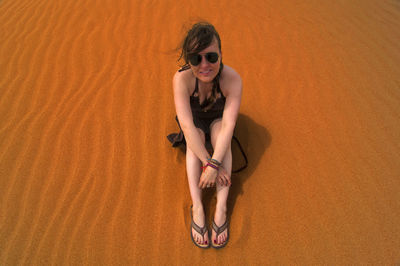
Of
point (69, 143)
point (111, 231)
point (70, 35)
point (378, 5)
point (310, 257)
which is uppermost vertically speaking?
point (378, 5)

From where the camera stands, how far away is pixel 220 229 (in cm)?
211

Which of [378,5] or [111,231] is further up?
[378,5]

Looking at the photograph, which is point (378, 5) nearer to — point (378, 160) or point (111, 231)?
point (378, 160)

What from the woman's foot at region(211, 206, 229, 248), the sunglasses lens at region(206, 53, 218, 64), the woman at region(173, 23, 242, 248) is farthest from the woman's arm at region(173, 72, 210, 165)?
the woman's foot at region(211, 206, 229, 248)

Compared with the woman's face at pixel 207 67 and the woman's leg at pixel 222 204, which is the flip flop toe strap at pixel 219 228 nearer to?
the woman's leg at pixel 222 204

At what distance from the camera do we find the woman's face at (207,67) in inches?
71.5

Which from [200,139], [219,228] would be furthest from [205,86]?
[219,228]

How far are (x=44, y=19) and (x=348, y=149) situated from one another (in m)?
4.99

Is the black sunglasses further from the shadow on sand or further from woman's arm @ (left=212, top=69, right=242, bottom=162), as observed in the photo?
the shadow on sand

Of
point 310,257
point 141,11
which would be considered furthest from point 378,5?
point 310,257

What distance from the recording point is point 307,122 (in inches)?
117

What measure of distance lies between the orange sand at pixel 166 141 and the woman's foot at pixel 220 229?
0.09m

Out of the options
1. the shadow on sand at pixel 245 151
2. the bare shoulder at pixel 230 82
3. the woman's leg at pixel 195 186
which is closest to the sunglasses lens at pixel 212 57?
the bare shoulder at pixel 230 82

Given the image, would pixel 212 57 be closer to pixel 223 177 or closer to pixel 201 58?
pixel 201 58
